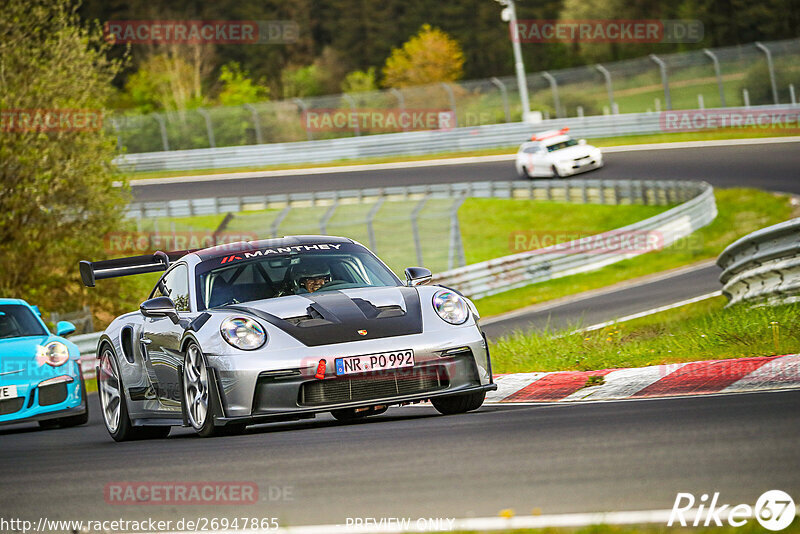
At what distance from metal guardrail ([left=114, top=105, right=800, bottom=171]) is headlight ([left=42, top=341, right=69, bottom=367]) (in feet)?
107

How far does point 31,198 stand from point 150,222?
246 inches

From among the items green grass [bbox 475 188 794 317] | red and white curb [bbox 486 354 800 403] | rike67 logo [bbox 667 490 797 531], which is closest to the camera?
rike67 logo [bbox 667 490 797 531]

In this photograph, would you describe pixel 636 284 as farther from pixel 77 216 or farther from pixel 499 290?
pixel 77 216

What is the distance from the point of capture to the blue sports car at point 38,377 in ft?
37.9

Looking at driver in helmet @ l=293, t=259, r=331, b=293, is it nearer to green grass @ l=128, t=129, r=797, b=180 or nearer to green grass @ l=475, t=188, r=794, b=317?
green grass @ l=475, t=188, r=794, b=317

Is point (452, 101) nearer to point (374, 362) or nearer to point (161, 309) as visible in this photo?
point (161, 309)

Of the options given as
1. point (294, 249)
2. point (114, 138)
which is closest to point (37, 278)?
point (114, 138)

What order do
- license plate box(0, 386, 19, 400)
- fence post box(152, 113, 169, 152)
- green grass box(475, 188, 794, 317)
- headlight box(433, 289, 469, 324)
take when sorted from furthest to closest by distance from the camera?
fence post box(152, 113, 169, 152), green grass box(475, 188, 794, 317), license plate box(0, 386, 19, 400), headlight box(433, 289, 469, 324)

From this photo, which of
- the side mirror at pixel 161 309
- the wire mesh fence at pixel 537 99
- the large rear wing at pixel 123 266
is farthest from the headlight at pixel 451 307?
the wire mesh fence at pixel 537 99

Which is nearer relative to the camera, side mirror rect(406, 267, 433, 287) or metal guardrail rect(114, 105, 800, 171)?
side mirror rect(406, 267, 433, 287)

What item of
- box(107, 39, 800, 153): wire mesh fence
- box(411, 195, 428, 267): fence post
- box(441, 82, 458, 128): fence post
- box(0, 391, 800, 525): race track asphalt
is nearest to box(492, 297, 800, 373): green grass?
box(0, 391, 800, 525): race track asphalt

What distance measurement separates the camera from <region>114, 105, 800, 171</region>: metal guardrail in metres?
45.2

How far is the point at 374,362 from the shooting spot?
756cm

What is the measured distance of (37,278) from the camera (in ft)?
84.1
